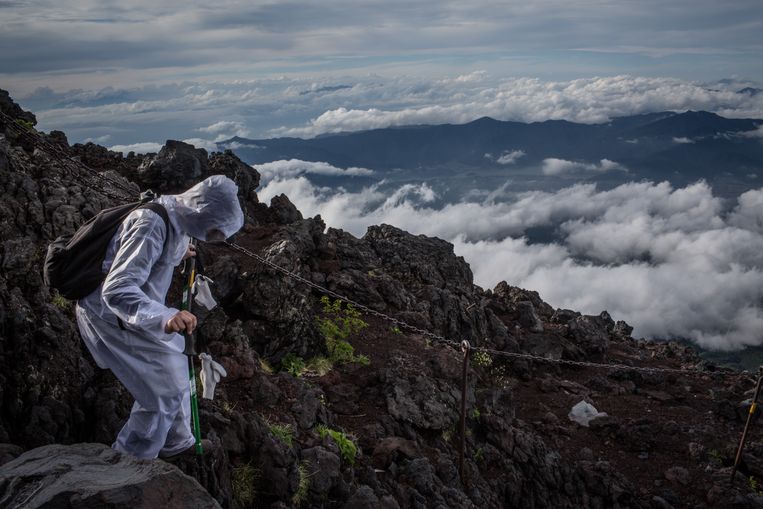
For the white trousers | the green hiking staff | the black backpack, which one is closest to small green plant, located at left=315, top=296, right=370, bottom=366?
the green hiking staff

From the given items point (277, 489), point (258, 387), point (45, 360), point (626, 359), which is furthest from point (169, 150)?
point (626, 359)

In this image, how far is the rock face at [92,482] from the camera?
11.8 ft

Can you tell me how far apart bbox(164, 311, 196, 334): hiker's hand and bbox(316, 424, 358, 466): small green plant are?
13.8 ft

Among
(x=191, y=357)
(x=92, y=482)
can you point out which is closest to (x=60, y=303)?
(x=191, y=357)

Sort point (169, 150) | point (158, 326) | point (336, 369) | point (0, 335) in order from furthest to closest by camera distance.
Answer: point (169, 150) → point (336, 369) → point (0, 335) → point (158, 326)

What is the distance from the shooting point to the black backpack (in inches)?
173

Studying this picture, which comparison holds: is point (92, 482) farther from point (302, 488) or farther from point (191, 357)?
point (302, 488)

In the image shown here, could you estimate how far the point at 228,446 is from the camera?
237 inches

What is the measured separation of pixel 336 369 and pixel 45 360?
5715mm

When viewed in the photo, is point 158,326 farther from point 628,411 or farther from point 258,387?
point 628,411

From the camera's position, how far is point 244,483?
19.2 feet

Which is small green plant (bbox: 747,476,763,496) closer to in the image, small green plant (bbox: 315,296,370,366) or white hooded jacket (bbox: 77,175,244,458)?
small green plant (bbox: 315,296,370,366)

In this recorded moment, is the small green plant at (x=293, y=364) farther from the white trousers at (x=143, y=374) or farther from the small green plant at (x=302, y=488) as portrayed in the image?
the white trousers at (x=143, y=374)

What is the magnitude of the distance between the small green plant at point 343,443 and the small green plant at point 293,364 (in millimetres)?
2225
